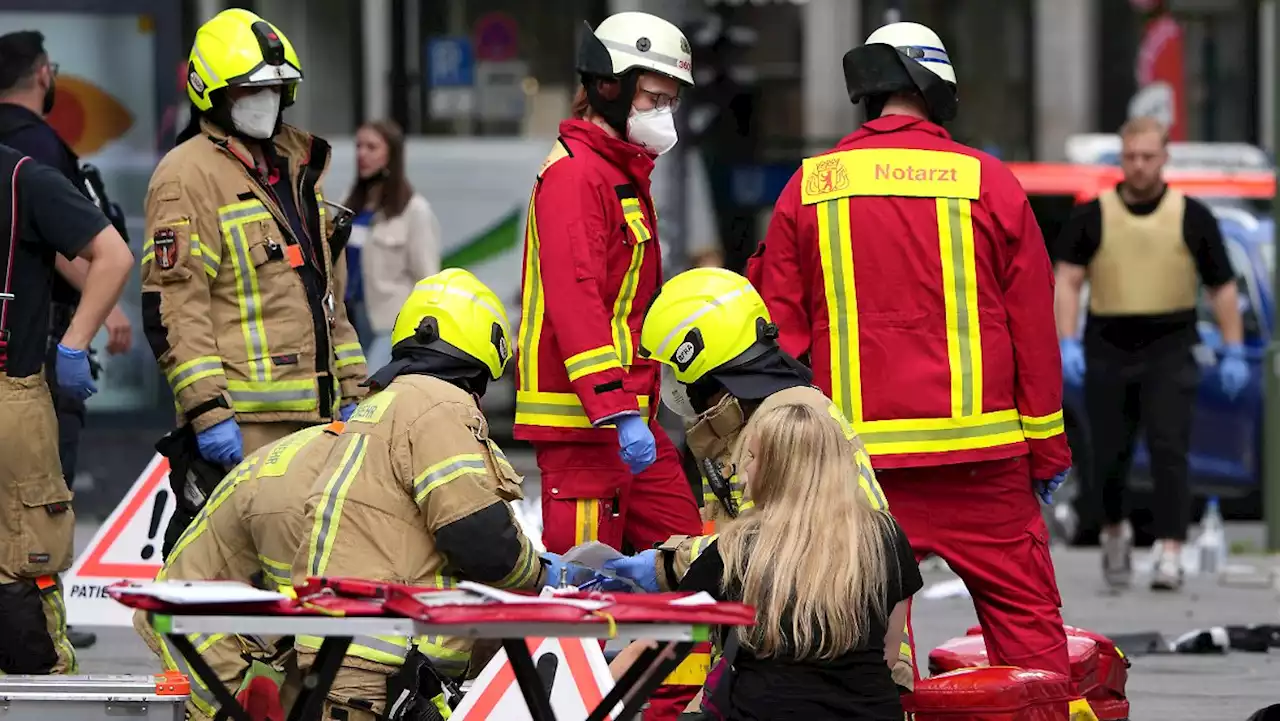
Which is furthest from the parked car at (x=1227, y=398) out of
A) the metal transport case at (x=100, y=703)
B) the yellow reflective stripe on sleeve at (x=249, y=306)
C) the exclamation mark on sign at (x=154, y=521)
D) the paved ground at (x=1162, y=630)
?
the metal transport case at (x=100, y=703)

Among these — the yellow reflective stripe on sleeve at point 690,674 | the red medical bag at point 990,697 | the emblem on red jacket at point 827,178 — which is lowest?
the yellow reflective stripe on sleeve at point 690,674

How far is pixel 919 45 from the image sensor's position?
6.14 m

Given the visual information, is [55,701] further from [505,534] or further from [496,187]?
[496,187]

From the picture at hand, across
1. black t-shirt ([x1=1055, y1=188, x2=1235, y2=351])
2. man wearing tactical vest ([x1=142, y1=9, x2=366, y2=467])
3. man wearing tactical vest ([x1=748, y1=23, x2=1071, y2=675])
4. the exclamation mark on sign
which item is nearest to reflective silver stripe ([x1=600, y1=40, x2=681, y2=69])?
man wearing tactical vest ([x1=748, y1=23, x2=1071, y2=675])

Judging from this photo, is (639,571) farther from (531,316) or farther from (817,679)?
(531,316)

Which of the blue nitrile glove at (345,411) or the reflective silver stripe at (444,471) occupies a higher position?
the reflective silver stripe at (444,471)

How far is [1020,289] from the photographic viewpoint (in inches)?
237

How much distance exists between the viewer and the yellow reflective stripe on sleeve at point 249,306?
6566 millimetres

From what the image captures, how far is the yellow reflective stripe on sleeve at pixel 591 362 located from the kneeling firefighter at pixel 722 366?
0.46 metres

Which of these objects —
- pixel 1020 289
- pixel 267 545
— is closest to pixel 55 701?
pixel 267 545

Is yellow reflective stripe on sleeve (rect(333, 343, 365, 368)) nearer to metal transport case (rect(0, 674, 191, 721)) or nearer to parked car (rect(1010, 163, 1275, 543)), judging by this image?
metal transport case (rect(0, 674, 191, 721))

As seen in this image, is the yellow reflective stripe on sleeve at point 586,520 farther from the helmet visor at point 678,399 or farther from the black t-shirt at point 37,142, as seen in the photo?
the black t-shirt at point 37,142

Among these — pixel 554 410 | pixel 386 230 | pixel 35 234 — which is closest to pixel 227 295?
pixel 35 234

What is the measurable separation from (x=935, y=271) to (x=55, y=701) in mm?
2422
